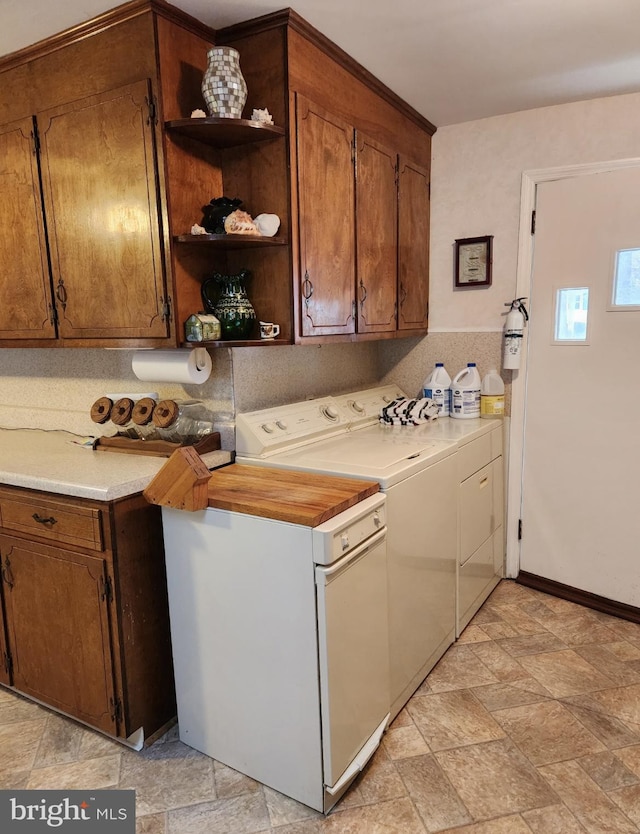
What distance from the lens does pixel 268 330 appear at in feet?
6.37

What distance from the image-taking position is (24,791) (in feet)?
5.38

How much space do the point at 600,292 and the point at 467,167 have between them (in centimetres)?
92

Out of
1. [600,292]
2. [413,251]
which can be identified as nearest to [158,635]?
[413,251]

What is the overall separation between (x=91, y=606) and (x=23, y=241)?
1.39 meters

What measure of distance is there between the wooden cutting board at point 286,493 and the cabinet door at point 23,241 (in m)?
0.97

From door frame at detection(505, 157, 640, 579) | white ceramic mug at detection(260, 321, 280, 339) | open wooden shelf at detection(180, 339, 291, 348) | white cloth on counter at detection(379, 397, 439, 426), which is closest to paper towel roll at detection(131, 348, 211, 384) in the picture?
open wooden shelf at detection(180, 339, 291, 348)

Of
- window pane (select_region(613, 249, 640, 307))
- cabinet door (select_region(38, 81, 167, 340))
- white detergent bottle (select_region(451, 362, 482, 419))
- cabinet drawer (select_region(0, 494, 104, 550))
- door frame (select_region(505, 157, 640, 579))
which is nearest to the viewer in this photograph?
cabinet drawer (select_region(0, 494, 104, 550))

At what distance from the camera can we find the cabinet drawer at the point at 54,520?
1678 millimetres

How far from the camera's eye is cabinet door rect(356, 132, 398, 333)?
2301mm

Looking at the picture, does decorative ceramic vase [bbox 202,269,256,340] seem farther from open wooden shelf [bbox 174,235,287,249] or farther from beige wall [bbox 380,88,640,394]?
beige wall [bbox 380,88,640,394]

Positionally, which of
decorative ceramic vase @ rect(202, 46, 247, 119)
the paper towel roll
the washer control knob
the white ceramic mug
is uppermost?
decorative ceramic vase @ rect(202, 46, 247, 119)

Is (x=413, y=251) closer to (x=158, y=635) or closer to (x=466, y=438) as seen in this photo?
(x=466, y=438)

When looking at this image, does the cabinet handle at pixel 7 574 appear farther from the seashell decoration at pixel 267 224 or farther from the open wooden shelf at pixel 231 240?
the seashell decoration at pixel 267 224

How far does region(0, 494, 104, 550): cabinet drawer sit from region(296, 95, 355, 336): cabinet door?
948 millimetres
